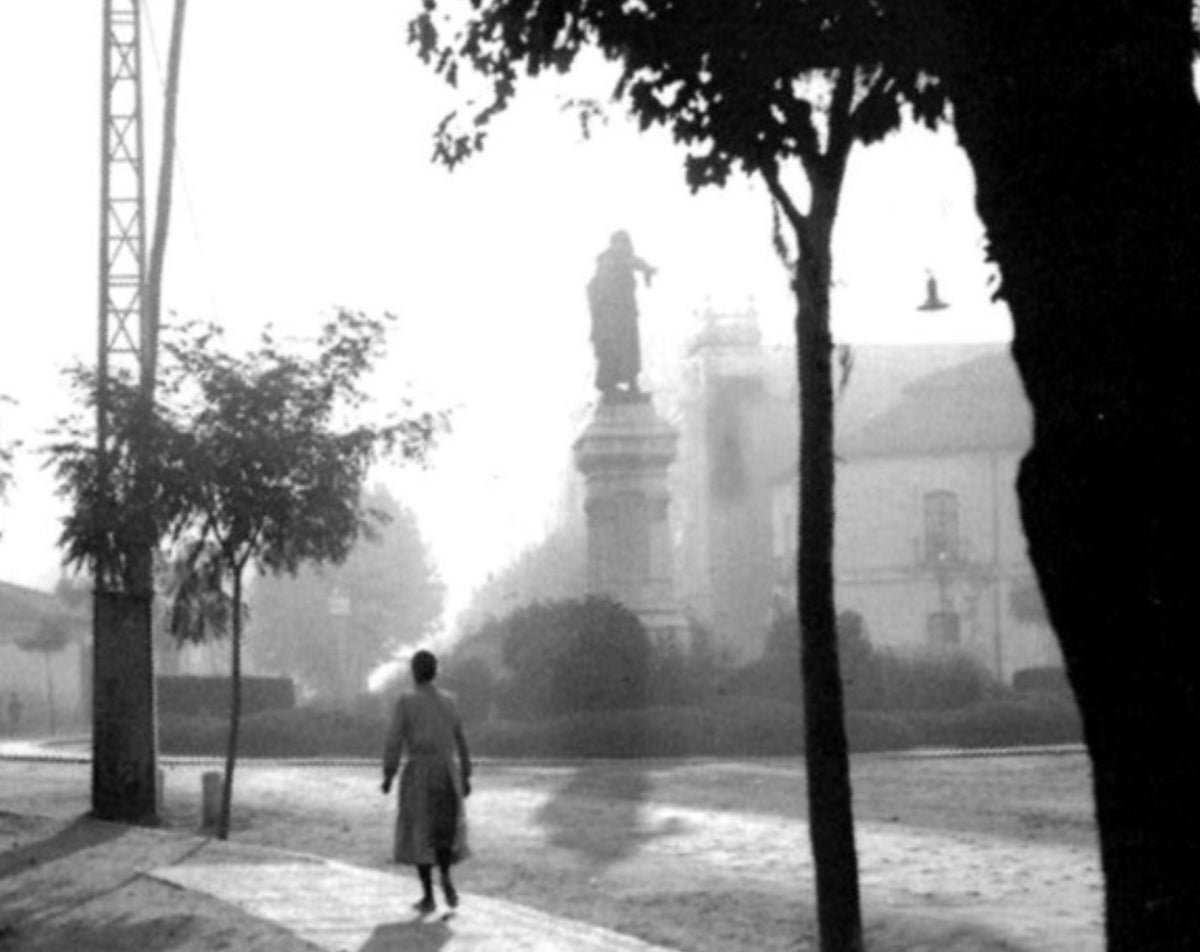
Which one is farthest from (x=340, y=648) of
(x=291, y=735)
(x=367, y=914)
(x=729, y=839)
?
(x=367, y=914)

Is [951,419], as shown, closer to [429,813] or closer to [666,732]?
[666,732]

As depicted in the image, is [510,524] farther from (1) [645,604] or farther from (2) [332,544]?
(2) [332,544]

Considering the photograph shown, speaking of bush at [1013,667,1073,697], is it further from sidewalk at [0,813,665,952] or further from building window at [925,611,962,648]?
sidewalk at [0,813,665,952]

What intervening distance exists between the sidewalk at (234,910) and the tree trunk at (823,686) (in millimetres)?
1782

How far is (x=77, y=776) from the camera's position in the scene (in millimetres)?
35281

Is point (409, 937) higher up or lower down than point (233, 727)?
lower down

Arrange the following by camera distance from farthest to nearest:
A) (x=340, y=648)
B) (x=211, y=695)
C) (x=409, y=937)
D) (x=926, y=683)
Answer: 1. (x=340, y=648)
2. (x=211, y=695)
3. (x=926, y=683)
4. (x=409, y=937)

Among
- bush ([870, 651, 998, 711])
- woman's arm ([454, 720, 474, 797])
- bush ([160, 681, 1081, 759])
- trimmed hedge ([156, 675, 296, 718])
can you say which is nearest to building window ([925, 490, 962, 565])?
trimmed hedge ([156, 675, 296, 718])

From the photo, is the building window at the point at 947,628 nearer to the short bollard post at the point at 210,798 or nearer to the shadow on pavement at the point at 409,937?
the short bollard post at the point at 210,798

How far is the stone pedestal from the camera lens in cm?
4288

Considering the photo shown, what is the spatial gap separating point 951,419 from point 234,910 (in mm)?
65656

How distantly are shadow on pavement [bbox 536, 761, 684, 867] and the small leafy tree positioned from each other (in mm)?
3355

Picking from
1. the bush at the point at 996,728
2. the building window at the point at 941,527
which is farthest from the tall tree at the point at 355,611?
the bush at the point at 996,728

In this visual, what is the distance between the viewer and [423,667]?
15.6 metres
